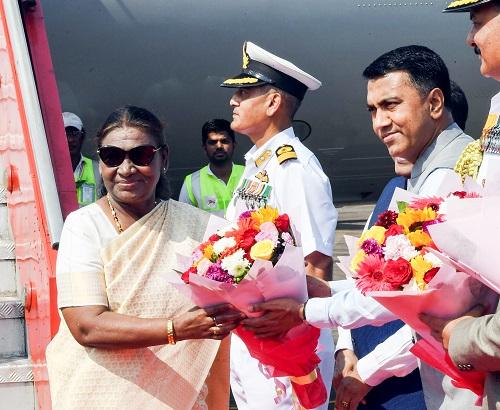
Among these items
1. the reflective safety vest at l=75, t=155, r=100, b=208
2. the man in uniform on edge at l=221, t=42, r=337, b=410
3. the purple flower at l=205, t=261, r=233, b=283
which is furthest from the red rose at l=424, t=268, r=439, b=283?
the reflective safety vest at l=75, t=155, r=100, b=208

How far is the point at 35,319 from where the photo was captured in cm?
407

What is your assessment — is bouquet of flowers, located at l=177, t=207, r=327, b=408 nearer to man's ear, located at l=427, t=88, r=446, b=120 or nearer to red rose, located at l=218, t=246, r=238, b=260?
red rose, located at l=218, t=246, r=238, b=260

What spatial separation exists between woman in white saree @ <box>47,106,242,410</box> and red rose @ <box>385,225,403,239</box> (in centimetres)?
62

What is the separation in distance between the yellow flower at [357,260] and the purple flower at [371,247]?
1 cm

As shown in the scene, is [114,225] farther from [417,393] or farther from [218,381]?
[417,393]

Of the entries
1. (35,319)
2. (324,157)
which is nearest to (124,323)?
(35,319)

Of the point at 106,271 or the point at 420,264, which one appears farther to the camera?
the point at 106,271

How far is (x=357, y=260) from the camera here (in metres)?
2.56

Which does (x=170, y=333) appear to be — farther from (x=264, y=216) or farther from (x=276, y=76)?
(x=276, y=76)

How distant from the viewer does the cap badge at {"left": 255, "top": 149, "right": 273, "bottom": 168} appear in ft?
13.9

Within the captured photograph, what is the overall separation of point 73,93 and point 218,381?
6.31 metres

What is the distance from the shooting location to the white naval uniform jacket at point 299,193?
3926 millimetres

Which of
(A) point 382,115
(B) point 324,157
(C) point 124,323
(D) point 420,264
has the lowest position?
(B) point 324,157

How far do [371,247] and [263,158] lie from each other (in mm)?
1713
